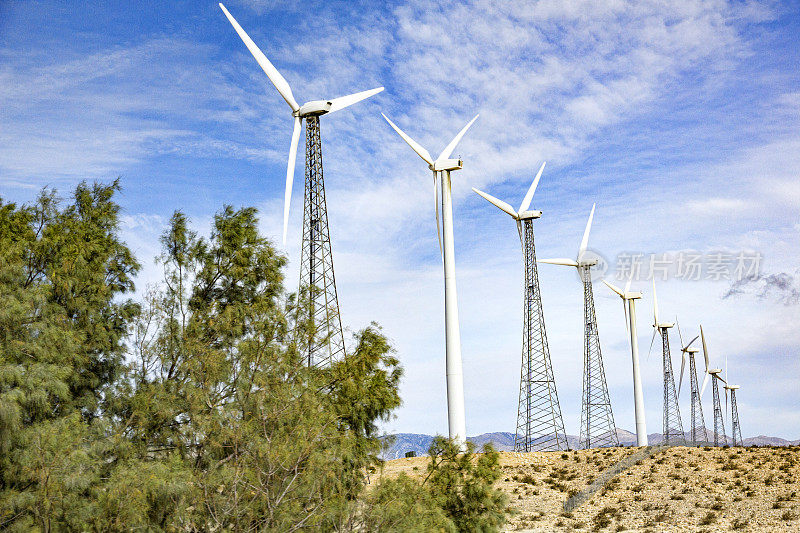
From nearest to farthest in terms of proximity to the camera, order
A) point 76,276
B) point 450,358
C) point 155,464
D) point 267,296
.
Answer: point 155,464 < point 76,276 < point 267,296 < point 450,358

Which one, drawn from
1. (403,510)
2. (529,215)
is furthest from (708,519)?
(529,215)

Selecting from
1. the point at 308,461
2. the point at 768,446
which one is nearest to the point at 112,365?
the point at 308,461

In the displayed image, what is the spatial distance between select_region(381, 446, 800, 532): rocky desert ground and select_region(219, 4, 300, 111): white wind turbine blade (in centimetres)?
1951

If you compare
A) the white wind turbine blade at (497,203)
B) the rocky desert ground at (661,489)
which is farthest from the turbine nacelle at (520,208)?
the rocky desert ground at (661,489)

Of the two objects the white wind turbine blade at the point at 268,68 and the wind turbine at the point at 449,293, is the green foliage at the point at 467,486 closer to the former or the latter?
the wind turbine at the point at 449,293

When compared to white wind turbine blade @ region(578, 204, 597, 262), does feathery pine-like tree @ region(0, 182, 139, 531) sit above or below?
below

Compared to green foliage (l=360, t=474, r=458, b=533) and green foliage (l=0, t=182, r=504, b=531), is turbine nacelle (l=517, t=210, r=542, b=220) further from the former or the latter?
green foliage (l=360, t=474, r=458, b=533)

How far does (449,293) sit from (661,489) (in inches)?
557

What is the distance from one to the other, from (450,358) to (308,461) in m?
19.3

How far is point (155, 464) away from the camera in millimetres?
20672

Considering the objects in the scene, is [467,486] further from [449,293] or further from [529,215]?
[529,215]

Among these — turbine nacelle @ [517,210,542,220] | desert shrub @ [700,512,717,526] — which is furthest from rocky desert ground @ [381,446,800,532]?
turbine nacelle @ [517,210,542,220]

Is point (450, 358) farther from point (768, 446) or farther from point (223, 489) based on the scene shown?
point (768, 446)

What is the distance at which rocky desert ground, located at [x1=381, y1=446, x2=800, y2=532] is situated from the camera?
2725 centimetres
